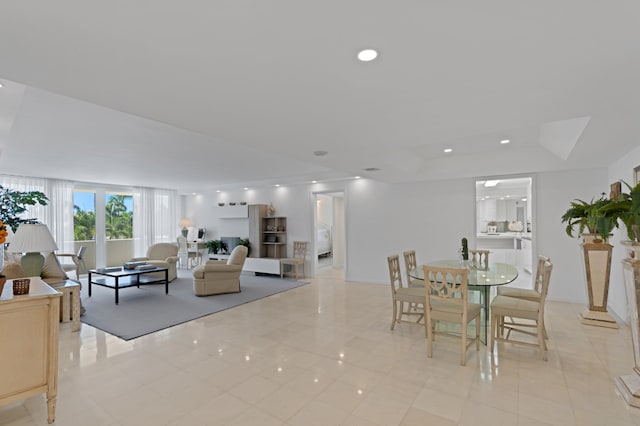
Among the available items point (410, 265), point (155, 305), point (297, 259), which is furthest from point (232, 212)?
point (410, 265)

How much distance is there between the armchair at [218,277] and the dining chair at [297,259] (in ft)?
5.93

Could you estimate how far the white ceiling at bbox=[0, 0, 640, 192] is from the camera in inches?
54.6

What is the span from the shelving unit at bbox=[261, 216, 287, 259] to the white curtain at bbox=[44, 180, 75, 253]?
201 inches

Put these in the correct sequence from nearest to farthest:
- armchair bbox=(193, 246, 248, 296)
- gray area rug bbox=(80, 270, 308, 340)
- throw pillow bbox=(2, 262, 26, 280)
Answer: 1. throw pillow bbox=(2, 262, 26, 280)
2. gray area rug bbox=(80, 270, 308, 340)
3. armchair bbox=(193, 246, 248, 296)

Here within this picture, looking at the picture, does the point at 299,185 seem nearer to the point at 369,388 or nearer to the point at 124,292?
the point at 124,292

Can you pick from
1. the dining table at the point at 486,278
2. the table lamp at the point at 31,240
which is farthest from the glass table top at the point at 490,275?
the table lamp at the point at 31,240

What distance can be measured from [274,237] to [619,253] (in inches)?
281

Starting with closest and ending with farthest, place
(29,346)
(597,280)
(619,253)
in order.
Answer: (29,346), (597,280), (619,253)

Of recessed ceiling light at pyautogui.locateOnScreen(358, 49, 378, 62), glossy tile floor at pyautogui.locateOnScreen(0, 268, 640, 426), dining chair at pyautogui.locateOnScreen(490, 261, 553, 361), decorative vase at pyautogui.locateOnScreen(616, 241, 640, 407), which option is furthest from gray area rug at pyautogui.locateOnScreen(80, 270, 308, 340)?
decorative vase at pyautogui.locateOnScreen(616, 241, 640, 407)

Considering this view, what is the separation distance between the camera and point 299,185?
842 cm

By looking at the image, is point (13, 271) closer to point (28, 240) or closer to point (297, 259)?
point (28, 240)

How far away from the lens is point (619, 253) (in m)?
4.45

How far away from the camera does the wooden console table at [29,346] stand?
2.12m

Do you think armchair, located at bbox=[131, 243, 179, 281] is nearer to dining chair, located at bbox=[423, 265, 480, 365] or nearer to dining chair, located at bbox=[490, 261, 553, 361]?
dining chair, located at bbox=[423, 265, 480, 365]
